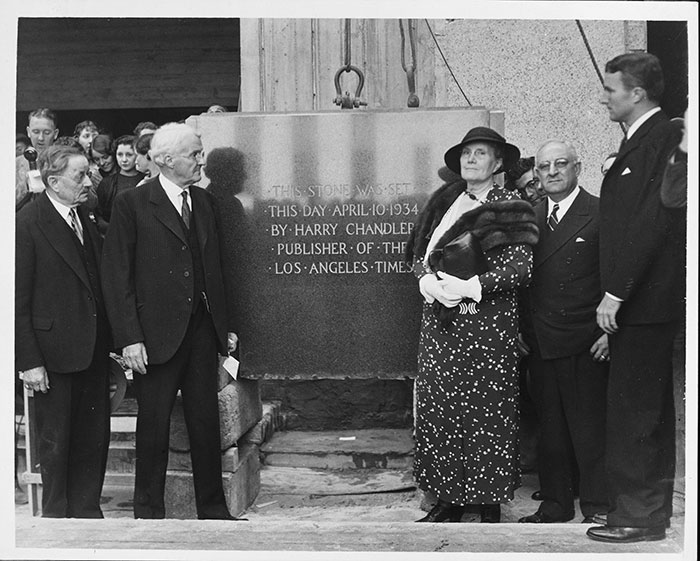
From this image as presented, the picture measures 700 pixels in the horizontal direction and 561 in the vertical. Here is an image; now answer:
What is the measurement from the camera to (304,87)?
615cm

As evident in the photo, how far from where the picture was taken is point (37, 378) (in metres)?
4.55

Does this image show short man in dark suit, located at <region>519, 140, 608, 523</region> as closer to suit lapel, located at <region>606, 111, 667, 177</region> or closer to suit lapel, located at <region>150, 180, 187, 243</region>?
suit lapel, located at <region>606, 111, 667, 177</region>

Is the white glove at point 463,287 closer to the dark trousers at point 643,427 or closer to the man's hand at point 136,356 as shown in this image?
the dark trousers at point 643,427

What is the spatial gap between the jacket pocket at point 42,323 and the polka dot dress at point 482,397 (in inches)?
72.5

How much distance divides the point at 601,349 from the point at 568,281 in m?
0.36

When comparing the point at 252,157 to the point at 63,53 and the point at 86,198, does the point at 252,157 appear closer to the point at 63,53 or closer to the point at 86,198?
the point at 86,198

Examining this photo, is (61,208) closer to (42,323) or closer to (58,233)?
(58,233)

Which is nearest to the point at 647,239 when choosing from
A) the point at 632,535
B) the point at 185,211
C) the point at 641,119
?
the point at 641,119

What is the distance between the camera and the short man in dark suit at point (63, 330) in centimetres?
456

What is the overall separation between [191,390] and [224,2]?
Answer: 186 centimetres

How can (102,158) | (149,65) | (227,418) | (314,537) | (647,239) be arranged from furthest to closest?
(149,65), (102,158), (227,418), (314,537), (647,239)

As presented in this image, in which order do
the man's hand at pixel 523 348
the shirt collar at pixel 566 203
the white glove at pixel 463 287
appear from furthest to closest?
the man's hand at pixel 523 348 < the shirt collar at pixel 566 203 < the white glove at pixel 463 287

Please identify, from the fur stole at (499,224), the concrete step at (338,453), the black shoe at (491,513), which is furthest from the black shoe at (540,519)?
the fur stole at (499,224)

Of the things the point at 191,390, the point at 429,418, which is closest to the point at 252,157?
the point at 191,390
